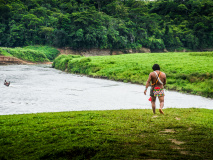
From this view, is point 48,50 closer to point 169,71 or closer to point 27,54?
point 27,54

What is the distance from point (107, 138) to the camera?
729 centimetres

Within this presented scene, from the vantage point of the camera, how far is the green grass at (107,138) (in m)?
6.10

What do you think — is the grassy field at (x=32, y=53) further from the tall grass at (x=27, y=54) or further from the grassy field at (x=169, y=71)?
the grassy field at (x=169, y=71)

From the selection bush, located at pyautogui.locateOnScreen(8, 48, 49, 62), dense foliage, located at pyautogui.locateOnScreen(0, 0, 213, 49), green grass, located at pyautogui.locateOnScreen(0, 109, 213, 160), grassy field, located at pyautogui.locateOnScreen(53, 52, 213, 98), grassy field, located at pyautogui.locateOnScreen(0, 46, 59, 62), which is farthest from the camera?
dense foliage, located at pyautogui.locateOnScreen(0, 0, 213, 49)

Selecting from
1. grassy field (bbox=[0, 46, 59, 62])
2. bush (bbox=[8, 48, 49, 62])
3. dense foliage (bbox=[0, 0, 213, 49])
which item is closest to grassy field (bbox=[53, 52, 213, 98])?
grassy field (bbox=[0, 46, 59, 62])

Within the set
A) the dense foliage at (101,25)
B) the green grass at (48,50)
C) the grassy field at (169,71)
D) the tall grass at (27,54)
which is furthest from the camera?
the dense foliage at (101,25)

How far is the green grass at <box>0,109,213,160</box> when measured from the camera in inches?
240

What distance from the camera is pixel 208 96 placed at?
21.9m

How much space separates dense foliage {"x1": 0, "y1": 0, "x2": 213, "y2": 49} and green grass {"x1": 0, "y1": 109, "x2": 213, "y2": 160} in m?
75.7

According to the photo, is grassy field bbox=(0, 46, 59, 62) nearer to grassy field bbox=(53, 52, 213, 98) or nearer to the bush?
the bush

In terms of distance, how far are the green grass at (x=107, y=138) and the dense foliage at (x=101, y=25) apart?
248 ft

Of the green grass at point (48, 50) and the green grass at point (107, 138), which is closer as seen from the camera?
the green grass at point (107, 138)

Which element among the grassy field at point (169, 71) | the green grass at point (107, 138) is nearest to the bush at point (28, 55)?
the grassy field at point (169, 71)

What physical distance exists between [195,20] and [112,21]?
3973 cm
